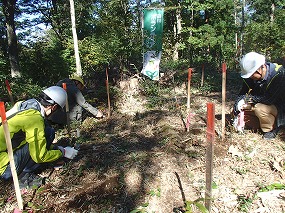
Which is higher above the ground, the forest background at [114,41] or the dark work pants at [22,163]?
the forest background at [114,41]

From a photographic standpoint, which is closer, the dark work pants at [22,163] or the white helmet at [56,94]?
the dark work pants at [22,163]

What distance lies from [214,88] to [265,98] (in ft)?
12.4

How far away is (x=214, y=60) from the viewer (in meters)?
10.7

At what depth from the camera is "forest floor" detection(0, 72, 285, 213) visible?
228 cm

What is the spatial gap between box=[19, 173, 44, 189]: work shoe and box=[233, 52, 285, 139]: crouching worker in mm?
2967

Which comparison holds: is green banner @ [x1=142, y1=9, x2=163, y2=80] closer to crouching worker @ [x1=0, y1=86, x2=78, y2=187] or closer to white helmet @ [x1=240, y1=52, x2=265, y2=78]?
white helmet @ [x1=240, y1=52, x2=265, y2=78]

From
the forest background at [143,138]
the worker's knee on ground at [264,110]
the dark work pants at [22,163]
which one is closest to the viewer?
the forest background at [143,138]

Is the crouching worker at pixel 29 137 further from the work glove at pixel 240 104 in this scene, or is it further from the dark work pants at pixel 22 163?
the work glove at pixel 240 104

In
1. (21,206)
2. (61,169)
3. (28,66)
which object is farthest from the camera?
(28,66)

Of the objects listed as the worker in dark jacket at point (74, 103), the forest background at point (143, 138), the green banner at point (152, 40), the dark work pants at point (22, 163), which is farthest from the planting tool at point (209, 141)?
the green banner at point (152, 40)

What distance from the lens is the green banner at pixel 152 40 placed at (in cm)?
730

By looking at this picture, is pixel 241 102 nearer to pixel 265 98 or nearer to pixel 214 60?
pixel 265 98

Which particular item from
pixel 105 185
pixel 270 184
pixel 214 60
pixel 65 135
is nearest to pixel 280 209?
pixel 270 184

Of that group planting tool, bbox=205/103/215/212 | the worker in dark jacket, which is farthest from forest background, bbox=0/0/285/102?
planting tool, bbox=205/103/215/212
